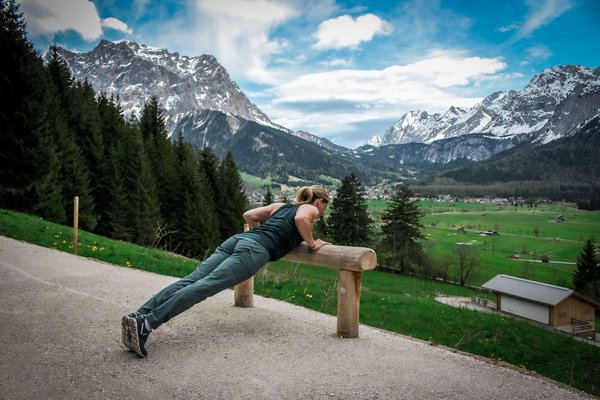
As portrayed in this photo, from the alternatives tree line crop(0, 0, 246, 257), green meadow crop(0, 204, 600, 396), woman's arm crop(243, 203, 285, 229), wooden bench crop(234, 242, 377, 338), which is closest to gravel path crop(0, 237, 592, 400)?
wooden bench crop(234, 242, 377, 338)

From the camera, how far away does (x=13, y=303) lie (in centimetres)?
646

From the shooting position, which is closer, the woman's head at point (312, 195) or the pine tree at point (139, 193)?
the woman's head at point (312, 195)

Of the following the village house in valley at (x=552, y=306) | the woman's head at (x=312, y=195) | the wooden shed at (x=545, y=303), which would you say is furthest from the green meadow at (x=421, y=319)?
the wooden shed at (x=545, y=303)

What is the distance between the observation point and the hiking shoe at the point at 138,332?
457cm

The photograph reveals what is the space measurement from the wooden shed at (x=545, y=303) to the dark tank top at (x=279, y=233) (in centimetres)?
3894

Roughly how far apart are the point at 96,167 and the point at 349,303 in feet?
122

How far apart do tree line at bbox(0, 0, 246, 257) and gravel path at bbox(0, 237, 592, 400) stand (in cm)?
1009

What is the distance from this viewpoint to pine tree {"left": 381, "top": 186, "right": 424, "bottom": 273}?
55625 millimetres

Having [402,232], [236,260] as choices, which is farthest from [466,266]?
[236,260]

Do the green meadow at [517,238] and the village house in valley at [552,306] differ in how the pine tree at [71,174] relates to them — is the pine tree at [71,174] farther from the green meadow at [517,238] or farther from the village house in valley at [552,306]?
the green meadow at [517,238]

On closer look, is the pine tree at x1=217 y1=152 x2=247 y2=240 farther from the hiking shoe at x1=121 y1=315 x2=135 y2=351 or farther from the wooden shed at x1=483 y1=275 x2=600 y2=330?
the hiking shoe at x1=121 y1=315 x2=135 y2=351

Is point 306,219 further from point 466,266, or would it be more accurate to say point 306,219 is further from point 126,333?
point 466,266

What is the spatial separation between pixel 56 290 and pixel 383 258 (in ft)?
171

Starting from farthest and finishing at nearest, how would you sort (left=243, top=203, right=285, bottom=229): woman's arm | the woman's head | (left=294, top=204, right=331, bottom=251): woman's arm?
(left=243, top=203, right=285, bottom=229): woman's arm → the woman's head → (left=294, top=204, right=331, bottom=251): woman's arm
